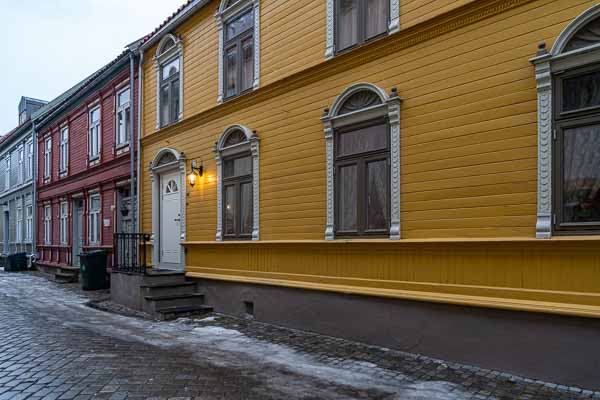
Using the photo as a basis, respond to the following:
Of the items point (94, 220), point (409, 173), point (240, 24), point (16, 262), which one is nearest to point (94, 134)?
point (94, 220)

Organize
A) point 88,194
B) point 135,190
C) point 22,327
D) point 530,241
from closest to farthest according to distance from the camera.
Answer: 1. point 530,241
2. point 22,327
3. point 135,190
4. point 88,194

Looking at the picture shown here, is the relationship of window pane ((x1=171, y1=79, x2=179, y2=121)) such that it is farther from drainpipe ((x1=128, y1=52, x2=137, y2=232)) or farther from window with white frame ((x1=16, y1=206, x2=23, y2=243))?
window with white frame ((x1=16, y1=206, x2=23, y2=243))

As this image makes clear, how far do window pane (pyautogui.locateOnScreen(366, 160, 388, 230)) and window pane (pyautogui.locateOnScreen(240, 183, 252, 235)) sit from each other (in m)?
3.15

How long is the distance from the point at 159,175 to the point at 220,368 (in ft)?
26.3

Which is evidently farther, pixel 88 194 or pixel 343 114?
pixel 88 194

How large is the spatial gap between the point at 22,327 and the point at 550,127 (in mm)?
9273

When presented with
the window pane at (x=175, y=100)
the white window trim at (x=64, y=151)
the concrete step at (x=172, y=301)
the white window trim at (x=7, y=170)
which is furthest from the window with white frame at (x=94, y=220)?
the white window trim at (x=7, y=170)

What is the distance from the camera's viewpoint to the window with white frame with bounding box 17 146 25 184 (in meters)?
26.0

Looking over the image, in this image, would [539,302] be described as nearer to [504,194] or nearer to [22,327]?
[504,194]

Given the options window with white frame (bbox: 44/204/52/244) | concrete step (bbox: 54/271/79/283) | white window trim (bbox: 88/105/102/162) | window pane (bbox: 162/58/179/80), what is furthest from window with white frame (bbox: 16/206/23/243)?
window pane (bbox: 162/58/179/80)

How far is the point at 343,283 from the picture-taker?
298 inches

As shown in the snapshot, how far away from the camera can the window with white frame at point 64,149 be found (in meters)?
19.9

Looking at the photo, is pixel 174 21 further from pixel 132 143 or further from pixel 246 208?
pixel 246 208

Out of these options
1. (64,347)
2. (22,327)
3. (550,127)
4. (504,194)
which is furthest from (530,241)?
(22,327)
